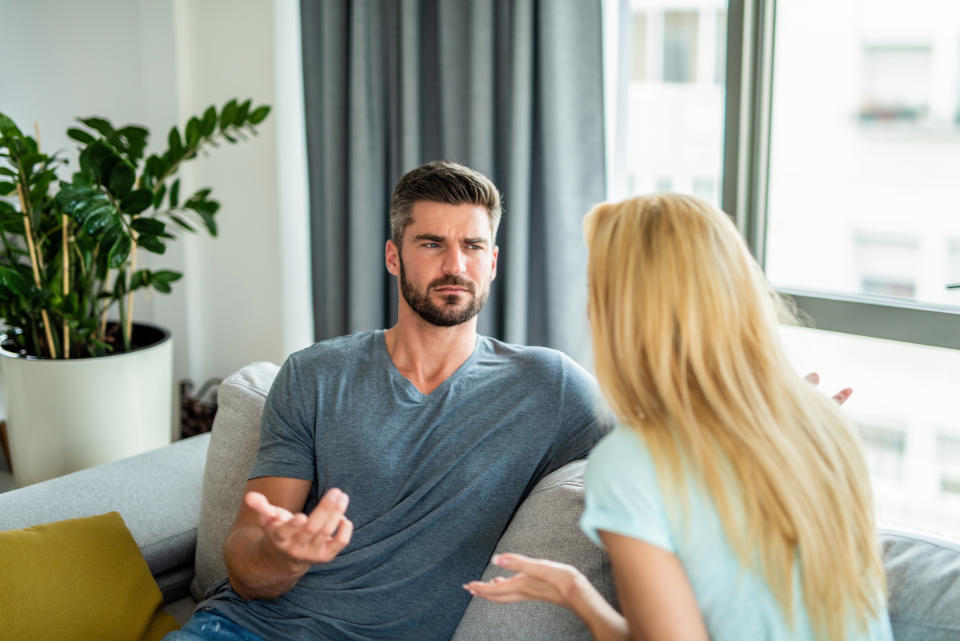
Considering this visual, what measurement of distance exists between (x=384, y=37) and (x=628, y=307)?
1846 mm

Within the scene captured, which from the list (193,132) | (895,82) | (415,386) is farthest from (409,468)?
(895,82)

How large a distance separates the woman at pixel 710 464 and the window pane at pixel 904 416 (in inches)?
61.1

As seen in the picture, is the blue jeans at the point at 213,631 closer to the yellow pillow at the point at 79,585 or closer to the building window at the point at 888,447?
the yellow pillow at the point at 79,585

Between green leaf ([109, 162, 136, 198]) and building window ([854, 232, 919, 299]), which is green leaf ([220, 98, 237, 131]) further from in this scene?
building window ([854, 232, 919, 299])

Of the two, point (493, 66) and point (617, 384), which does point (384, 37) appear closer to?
point (493, 66)

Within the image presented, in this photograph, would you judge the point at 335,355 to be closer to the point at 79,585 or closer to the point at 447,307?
the point at 447,307

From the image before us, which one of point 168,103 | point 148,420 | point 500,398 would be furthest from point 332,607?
point 168,103

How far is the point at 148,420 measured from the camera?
2.59 meters

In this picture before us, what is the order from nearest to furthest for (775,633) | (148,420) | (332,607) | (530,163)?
(775,633), (332,607), (530,163), (148,420)

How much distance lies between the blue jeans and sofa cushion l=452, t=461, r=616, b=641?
376 mm

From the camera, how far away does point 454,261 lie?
Answer: 169cm

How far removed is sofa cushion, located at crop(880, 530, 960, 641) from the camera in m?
1.22

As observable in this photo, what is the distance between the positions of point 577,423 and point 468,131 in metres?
1.12

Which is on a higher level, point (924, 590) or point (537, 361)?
point (537, 361)
